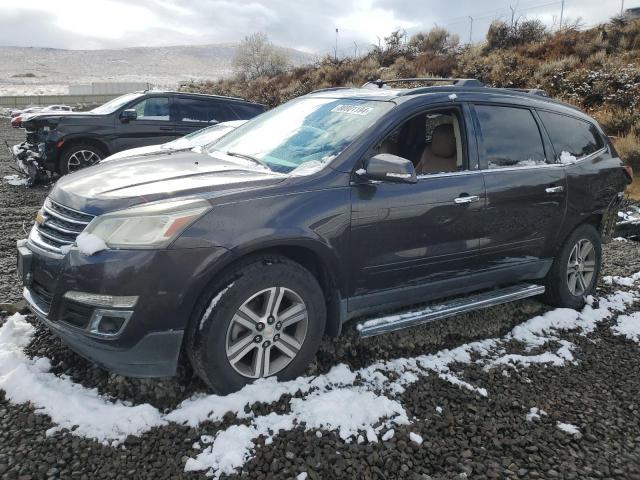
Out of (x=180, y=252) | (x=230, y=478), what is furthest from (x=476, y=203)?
(x=230, y=478)

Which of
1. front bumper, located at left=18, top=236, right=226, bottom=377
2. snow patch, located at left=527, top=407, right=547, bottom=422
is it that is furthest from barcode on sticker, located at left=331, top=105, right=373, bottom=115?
snow patch, located at left=527, top=407, right=547, bottom=422

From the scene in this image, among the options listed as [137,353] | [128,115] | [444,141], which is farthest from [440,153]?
[128,115]

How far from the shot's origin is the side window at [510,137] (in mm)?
3893

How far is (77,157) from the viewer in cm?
877

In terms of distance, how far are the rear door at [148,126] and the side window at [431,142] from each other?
21.2 feet

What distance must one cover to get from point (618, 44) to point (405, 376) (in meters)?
18.1

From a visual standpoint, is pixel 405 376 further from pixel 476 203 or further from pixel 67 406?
pixel 67 406

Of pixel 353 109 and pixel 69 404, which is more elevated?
pixel 353 109

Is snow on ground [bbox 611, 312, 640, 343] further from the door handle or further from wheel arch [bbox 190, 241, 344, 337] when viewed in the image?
wheel arch [bbox 190, 241, 344, 337]

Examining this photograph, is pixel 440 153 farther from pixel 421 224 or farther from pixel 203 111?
pixel 203 111

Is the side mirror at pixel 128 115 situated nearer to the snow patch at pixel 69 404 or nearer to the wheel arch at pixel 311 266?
the snow patch at pixel 69 404

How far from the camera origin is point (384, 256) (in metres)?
3.29

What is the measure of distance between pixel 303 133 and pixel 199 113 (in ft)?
22.6

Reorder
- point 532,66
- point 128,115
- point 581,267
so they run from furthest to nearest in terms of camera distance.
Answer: point 532,66
point 128,115
point 581,267
